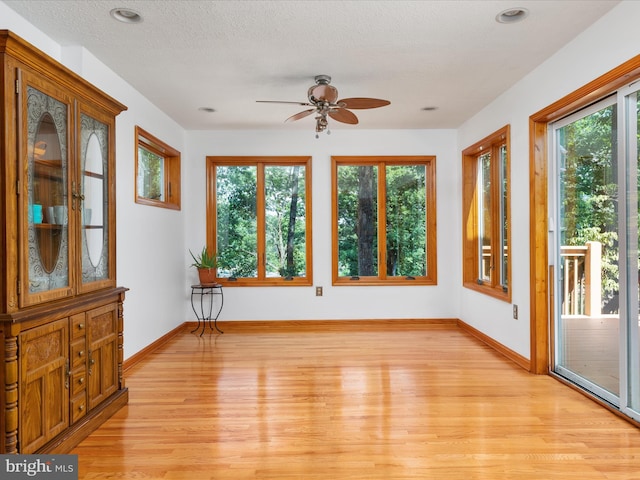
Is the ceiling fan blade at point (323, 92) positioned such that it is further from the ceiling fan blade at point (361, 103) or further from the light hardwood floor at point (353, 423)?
the light hardwood floor at point (353, 423)

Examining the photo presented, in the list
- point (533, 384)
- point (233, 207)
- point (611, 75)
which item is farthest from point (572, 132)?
point (233, 207)

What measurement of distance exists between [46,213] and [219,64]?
1889 millimetres

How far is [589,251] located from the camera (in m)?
3.25

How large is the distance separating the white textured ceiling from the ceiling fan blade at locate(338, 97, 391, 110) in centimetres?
30

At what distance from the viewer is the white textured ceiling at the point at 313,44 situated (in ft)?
8.80

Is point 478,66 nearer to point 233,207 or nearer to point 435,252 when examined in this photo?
point 435,252

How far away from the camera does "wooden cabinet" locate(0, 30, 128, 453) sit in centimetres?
204

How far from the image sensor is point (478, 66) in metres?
3.63

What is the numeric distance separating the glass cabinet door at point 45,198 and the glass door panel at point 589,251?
3463 mm

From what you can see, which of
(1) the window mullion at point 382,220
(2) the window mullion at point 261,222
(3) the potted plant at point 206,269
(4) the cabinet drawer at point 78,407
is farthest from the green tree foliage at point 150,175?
(1) the window mullion at point 382,220

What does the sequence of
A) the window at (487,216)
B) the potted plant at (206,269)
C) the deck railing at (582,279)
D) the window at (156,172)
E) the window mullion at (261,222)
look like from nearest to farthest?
the deck railing at (582,279) < the window at (156,172) < the window at (487,216) < the potted plant at (206,269) < the window mullion at (261,222)

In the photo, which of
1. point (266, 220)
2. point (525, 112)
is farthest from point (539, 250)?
point (266, 220)

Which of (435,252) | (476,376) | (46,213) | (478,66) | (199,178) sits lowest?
(476,376)

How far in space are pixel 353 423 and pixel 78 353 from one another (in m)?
1.71
